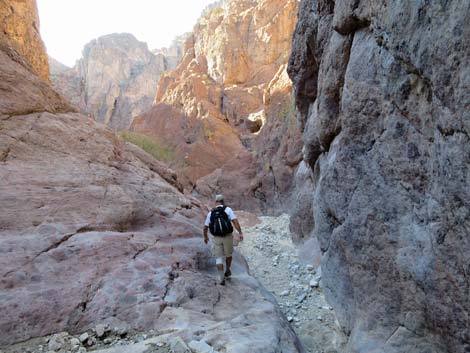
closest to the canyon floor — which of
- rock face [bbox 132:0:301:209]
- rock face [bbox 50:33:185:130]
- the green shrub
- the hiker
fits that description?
the hiker

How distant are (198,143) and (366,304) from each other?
22336 mm

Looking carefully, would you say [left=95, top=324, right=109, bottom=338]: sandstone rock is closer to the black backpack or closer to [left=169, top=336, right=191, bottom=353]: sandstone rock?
[left=169, top=336, right=191, bottom=353]: sandstone rock

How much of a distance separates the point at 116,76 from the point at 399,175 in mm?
67030

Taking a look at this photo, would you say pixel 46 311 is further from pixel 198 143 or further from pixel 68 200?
pixel 198 143

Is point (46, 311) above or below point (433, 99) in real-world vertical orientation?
below

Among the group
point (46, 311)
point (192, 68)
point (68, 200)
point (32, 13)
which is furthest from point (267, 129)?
point (192, 68)

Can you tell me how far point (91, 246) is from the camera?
16.7ft

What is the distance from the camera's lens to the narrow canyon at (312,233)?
3549 millimetres

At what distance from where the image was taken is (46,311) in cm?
392

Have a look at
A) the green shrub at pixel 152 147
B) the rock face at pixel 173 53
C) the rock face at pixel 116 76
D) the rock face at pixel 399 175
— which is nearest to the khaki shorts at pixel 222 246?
the rock face at pixel 399 175

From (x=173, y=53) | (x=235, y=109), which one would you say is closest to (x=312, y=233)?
(x=235, y=109)

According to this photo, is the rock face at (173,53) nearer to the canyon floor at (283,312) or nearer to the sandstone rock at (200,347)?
the canyon floor at (283,312)

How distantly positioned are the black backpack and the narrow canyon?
76 cm

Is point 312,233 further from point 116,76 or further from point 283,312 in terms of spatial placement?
point 116,76
